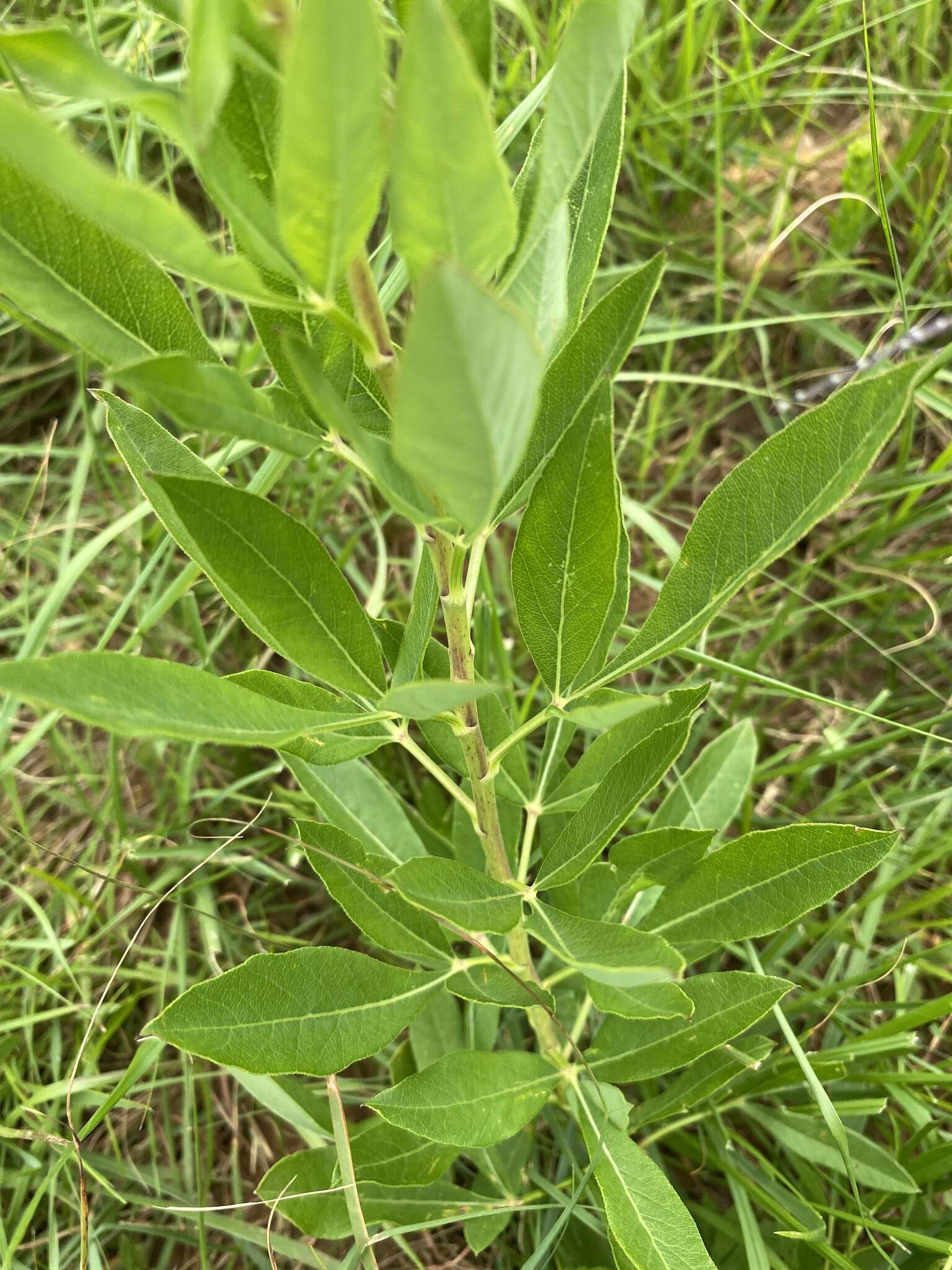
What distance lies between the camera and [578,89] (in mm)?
541

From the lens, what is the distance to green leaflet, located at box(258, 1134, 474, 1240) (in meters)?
1.04

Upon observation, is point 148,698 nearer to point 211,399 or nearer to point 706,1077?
point 211,399

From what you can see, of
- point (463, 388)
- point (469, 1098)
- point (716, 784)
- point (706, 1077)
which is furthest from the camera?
point (716, 784)

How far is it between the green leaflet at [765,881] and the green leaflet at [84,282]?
0.63m

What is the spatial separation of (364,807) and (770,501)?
1.95 feet

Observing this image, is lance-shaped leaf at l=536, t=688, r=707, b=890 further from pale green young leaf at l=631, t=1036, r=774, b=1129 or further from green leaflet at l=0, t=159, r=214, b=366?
green leaflet at l=0, t=159, r=214, b=366

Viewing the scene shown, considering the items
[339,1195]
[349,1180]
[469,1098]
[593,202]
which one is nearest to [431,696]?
[593,202]

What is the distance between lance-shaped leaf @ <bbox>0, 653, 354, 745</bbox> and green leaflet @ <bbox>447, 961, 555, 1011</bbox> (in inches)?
15.4

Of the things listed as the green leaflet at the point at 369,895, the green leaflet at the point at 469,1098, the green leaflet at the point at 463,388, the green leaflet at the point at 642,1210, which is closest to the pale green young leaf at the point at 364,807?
the green leaflet at the point at 369,895

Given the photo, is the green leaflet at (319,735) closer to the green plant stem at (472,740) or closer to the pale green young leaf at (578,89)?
the green plant stem at (472,740)

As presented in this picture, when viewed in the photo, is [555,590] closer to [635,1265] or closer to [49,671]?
[49,671]

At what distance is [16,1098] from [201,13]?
1488 millimetres

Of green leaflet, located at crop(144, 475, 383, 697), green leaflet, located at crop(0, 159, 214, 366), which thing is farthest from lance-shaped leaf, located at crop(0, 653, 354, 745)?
green leaflet, located at crop(0, 159, 214, 366)

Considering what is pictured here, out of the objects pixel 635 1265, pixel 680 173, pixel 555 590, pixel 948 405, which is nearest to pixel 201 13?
pixel 555 590
